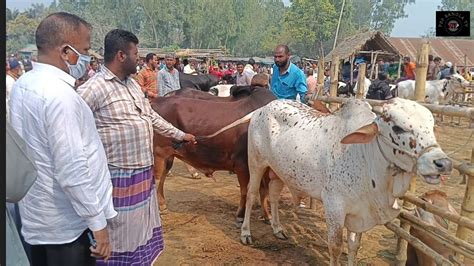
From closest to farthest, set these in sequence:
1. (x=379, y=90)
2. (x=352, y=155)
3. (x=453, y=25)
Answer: (x=352, y=155) < (x=453, y=25) < (x=379, y=90)

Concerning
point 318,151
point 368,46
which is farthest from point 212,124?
point 368,46

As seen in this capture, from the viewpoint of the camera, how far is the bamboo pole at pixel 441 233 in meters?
3.10

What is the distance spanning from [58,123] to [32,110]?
130mm

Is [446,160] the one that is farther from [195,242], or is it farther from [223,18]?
[223,18]

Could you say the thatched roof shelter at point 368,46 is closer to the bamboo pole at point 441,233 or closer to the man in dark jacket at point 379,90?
the man in dark jacket at point 379,90

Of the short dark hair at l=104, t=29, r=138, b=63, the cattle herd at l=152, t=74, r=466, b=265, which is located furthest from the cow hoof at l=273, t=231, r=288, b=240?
the short dark hair at l=104, t=29, r=138, b=63

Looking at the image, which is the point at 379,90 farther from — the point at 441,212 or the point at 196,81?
the point at 441,212

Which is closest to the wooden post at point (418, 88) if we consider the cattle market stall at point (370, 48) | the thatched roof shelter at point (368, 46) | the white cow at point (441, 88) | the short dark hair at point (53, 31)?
the short dark hair at point (53, 31)

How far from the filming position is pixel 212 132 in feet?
17.9

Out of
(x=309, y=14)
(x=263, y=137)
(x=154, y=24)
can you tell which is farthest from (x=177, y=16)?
(x=263, y=137)

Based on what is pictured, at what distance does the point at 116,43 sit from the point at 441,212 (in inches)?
103

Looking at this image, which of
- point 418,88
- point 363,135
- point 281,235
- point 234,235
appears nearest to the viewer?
point 363,135

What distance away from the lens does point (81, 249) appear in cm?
223

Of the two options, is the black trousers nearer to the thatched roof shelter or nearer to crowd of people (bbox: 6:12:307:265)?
crowd of people (bbox: 6:12:307:265)
